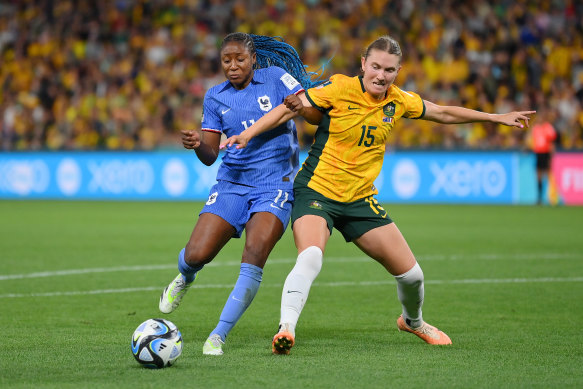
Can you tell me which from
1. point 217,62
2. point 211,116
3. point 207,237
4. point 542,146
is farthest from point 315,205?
point 217,62

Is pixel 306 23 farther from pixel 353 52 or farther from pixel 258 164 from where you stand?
pixel 258 164

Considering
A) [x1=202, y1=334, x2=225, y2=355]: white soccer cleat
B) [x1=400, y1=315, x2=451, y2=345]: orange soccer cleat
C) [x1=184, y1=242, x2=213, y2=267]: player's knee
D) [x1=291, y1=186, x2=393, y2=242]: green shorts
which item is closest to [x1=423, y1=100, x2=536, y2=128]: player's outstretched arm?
[x1=291, y1=186, x2=393, y2=242]: green shorts

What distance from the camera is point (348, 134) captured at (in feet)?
18.9

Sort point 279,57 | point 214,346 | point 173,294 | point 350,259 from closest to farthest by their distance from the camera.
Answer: point 214,346, point 173,294, point 279,57, point 350,259

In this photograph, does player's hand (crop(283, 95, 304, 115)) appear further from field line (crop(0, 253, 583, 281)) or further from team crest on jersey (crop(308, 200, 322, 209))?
field line (crop(0, 253, 583, 281))

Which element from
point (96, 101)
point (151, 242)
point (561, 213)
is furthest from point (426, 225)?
point (96, 101)

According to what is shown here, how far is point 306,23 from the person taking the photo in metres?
24.9

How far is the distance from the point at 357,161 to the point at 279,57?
4.29 ft

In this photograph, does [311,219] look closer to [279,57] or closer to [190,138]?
[190,138]

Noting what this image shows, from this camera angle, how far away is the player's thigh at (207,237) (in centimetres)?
583

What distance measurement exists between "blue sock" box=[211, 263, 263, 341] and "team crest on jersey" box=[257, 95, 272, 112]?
1.08 metres

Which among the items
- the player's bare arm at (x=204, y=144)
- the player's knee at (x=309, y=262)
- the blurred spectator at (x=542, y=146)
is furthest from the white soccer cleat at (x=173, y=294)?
the blurred spectator at (x=542, y=146)

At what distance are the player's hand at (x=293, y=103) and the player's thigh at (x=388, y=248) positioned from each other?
93cm

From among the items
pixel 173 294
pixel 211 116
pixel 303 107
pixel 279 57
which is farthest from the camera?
pixel 279 57
